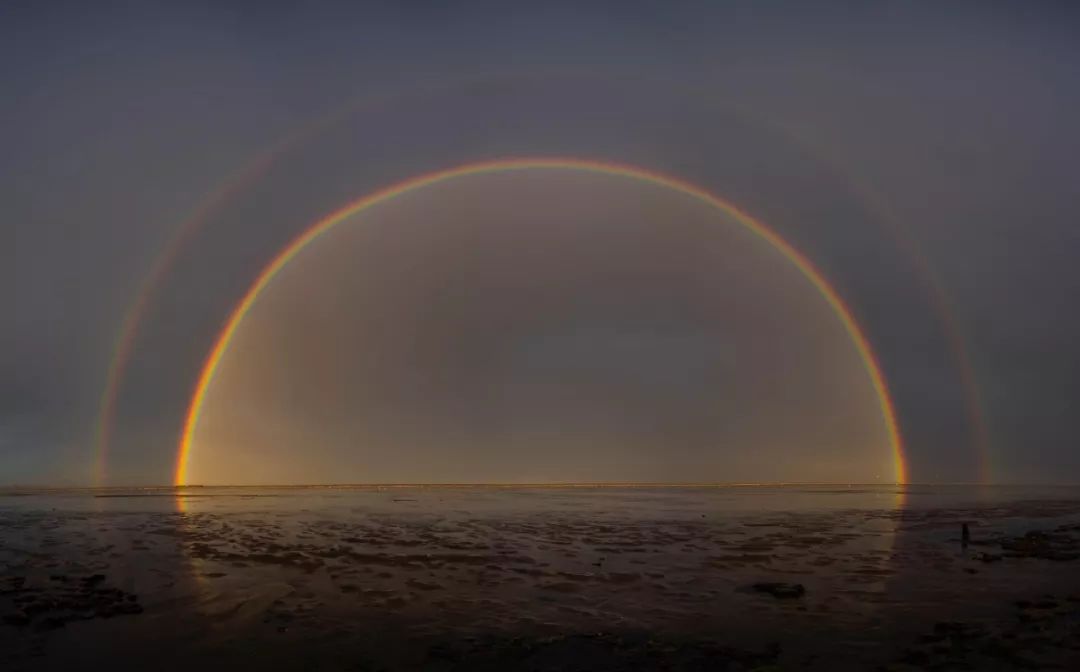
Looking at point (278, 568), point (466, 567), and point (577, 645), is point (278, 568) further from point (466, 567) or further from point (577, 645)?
point (577, 645)

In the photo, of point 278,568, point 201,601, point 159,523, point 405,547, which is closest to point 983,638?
point 201,601

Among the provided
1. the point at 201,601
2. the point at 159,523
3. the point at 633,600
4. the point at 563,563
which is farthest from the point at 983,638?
the point at 159,523

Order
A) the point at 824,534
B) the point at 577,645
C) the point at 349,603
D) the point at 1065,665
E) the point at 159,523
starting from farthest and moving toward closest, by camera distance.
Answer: the point at 159,523 < the point at 824,534 < the point at 349,603 < the point at 577,645 < the point at 1065,665

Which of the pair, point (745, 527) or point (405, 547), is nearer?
point (405, 547)

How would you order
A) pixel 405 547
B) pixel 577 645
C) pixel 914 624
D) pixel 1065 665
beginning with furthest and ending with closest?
pixel 405 547 < pixel 914 624 < pixel 577 645 < pixel 1065 665

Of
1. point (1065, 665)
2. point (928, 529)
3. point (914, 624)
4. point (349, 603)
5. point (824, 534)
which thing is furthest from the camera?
point (928, 529)

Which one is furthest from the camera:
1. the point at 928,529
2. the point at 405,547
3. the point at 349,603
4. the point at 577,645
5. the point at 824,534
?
the point at 928,529

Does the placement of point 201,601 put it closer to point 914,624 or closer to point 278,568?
point 278,568
